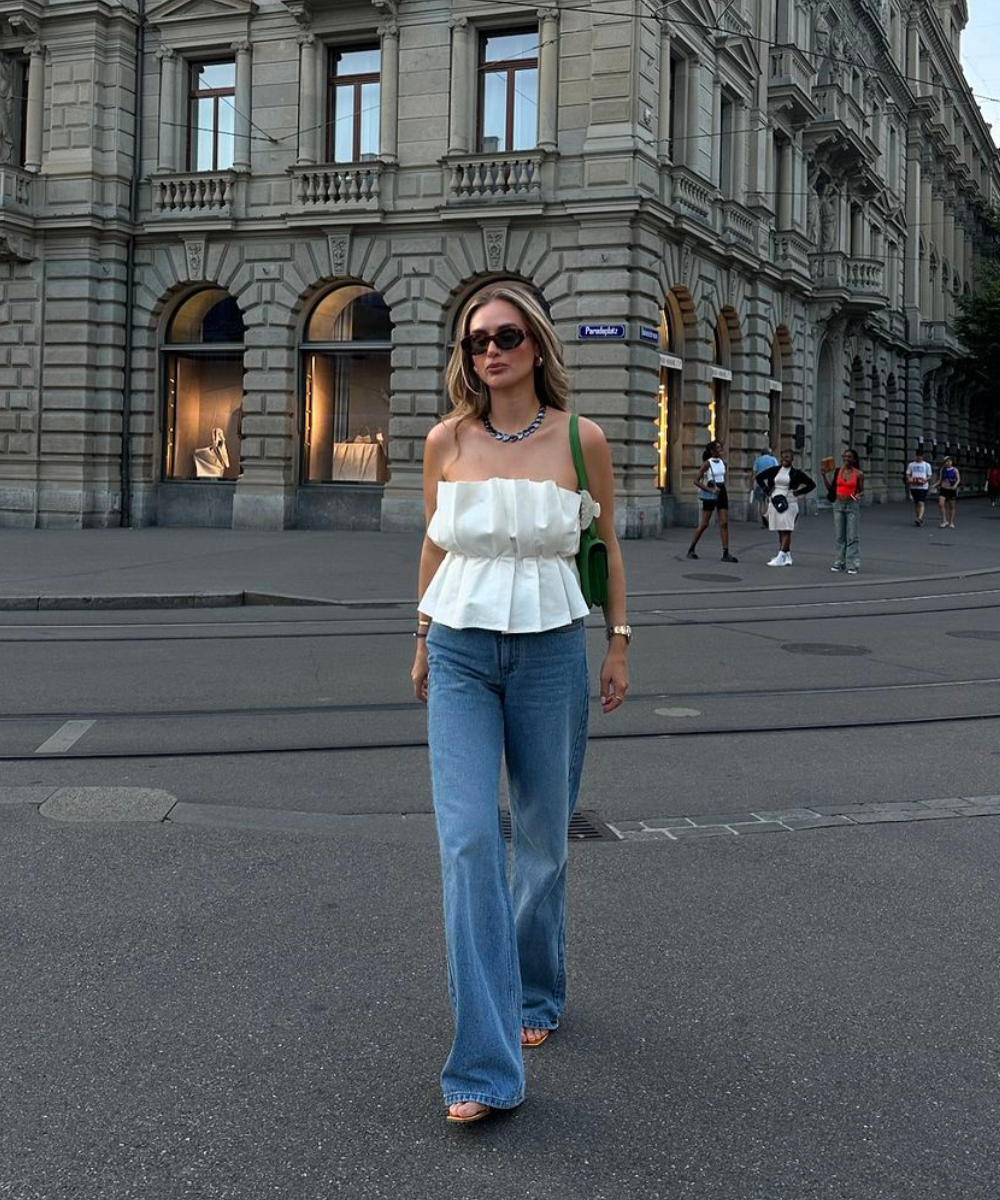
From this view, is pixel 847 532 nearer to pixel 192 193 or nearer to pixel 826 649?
pixel 826 649

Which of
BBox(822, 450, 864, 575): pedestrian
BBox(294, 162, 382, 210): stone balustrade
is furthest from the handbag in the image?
BBox(294, 162, 382, 210): stone balustrade

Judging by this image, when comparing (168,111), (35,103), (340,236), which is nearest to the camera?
(340,236)

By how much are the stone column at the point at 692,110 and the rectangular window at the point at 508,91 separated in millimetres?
3649

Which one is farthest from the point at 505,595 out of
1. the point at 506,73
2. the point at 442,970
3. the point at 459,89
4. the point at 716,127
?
the point at 716,127

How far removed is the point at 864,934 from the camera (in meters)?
4.26

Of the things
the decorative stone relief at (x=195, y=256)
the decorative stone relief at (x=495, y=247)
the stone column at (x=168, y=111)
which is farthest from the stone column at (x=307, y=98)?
the decorative stone relief at (x=495, y=247)

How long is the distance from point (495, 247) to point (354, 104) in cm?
415

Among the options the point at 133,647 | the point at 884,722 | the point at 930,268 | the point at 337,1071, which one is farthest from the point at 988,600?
the point at 930,268

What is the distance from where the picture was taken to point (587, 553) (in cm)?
336

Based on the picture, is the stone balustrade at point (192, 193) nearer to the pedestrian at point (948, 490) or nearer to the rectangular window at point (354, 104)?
the rectangular window at point (354, 104)

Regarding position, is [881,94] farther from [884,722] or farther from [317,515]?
[884,722]

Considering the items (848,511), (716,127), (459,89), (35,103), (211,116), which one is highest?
(716,127)

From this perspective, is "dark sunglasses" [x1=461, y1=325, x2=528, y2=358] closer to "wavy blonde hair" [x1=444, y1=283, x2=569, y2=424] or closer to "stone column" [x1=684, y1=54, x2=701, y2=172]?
"wavy blonde hair" [x1=444, y1=283, x2=569, y2=424]

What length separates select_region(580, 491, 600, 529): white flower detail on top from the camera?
10.9 ft
